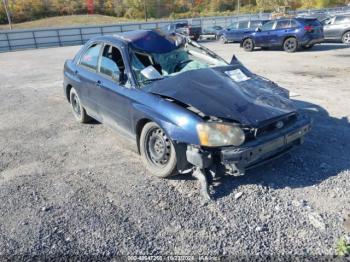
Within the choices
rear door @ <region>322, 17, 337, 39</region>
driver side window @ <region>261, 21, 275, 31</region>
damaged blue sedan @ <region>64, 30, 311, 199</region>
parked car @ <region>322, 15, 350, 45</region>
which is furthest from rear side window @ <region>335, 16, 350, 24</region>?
damaged blue sedan @ <region>64, 30, 311, 199</region>

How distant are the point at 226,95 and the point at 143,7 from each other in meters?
66.6

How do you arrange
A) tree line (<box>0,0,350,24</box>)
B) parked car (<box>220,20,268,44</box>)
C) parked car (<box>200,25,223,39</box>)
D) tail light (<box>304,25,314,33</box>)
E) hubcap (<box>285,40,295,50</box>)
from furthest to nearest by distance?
1. tree line (<box>0,0,350,24</box>)
2. parked car (<box>200,25,223,39</box>)
3. parked car (<box>220,20,268,44</box>)
4. hubcap (<box>285,40,295,50</box>)
5. tail light (<box>304,25,314,33</box>)

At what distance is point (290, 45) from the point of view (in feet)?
51.6

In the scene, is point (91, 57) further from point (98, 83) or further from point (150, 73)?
point (150, 73)

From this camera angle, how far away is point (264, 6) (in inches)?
2562

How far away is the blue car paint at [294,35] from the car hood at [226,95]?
473 inches

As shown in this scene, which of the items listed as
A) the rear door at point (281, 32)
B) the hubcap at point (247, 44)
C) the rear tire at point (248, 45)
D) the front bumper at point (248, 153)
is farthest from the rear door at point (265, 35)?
the front bumper at point (248, 153)

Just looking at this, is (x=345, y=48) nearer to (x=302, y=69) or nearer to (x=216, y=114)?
(x=302, y=69)

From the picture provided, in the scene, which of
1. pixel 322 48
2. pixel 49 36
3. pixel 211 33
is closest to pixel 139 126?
pixel 322 48

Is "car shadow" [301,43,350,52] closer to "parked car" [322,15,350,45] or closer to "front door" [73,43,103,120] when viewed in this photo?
"parked car" [322,15,350,45]

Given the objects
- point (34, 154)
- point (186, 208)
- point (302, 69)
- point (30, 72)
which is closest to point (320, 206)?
point (186, 208)

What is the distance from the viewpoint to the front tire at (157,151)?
155 inches

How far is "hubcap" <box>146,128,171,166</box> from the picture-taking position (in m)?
3.99

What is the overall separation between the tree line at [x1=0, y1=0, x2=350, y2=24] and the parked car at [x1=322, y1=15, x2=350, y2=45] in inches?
1858
